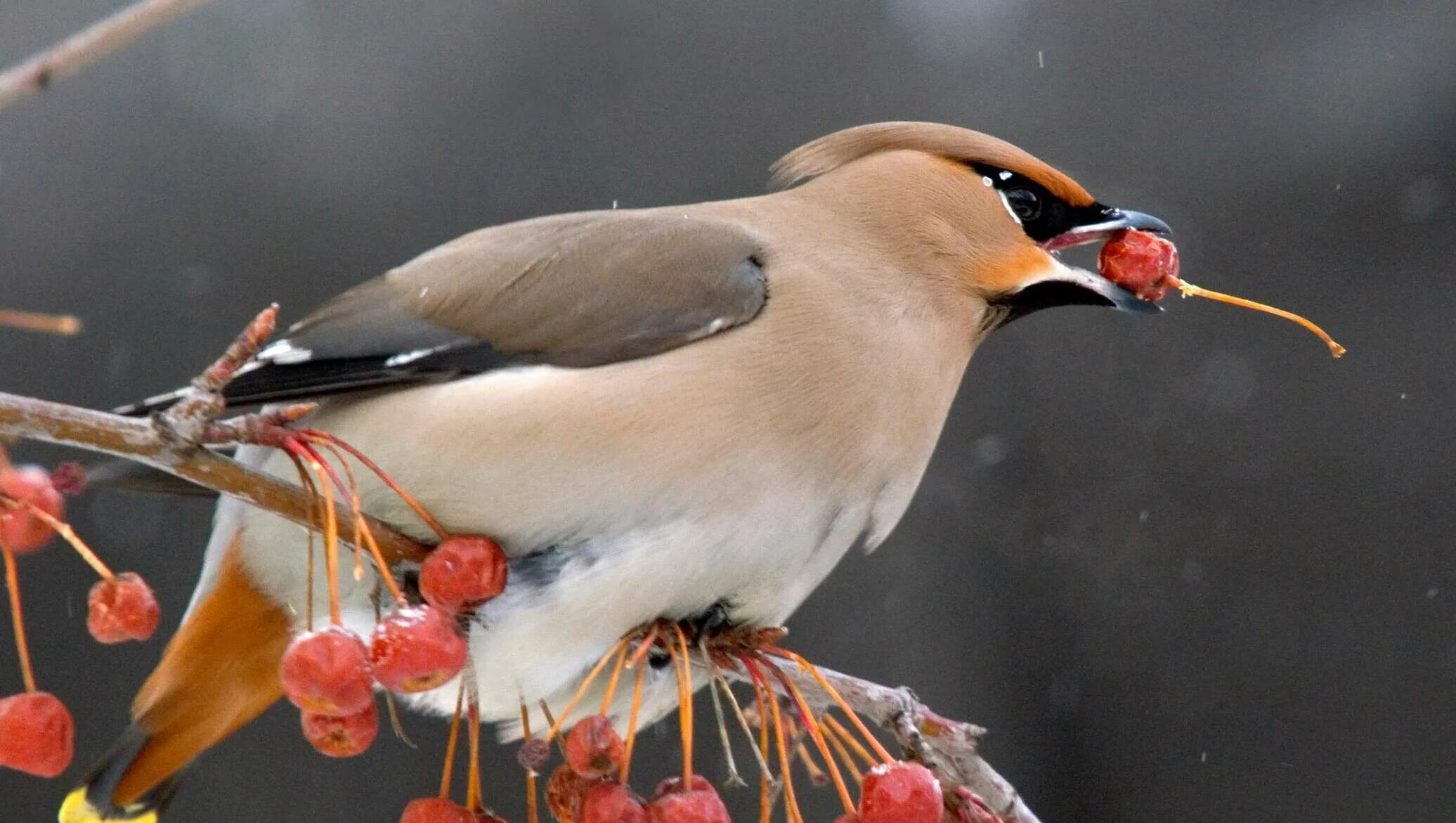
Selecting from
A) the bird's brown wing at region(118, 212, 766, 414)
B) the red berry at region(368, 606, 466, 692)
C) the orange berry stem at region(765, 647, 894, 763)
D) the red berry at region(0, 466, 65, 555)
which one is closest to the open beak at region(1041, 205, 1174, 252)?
the bird's brown wing at region(118, 212, 766, 414)

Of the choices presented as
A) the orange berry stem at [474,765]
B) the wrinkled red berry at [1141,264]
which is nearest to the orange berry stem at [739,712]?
the orange berry stem at [474,765]

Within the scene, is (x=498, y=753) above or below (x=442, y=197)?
below

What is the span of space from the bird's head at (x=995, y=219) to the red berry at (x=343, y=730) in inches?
50.0

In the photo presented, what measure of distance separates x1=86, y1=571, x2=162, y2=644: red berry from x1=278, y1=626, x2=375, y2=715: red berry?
0.23 metres

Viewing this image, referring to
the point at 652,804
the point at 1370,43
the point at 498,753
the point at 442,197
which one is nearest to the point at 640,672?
the point at 652,804

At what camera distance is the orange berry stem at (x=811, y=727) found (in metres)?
1.78

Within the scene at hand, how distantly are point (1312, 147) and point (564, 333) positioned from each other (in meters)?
3.41

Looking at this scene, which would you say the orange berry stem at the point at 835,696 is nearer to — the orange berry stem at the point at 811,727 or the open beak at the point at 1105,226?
the orange berry stem at the point at 811,727

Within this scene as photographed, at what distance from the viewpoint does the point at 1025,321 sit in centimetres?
498

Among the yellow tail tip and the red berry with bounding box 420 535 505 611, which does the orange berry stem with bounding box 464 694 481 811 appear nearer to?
the red berry with bounding box 420 535 505 611

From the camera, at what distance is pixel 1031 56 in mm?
5133

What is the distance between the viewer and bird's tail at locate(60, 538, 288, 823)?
7.60ft

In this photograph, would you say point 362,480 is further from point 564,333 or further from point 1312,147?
point 1312,147

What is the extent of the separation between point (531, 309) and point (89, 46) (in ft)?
3.95
